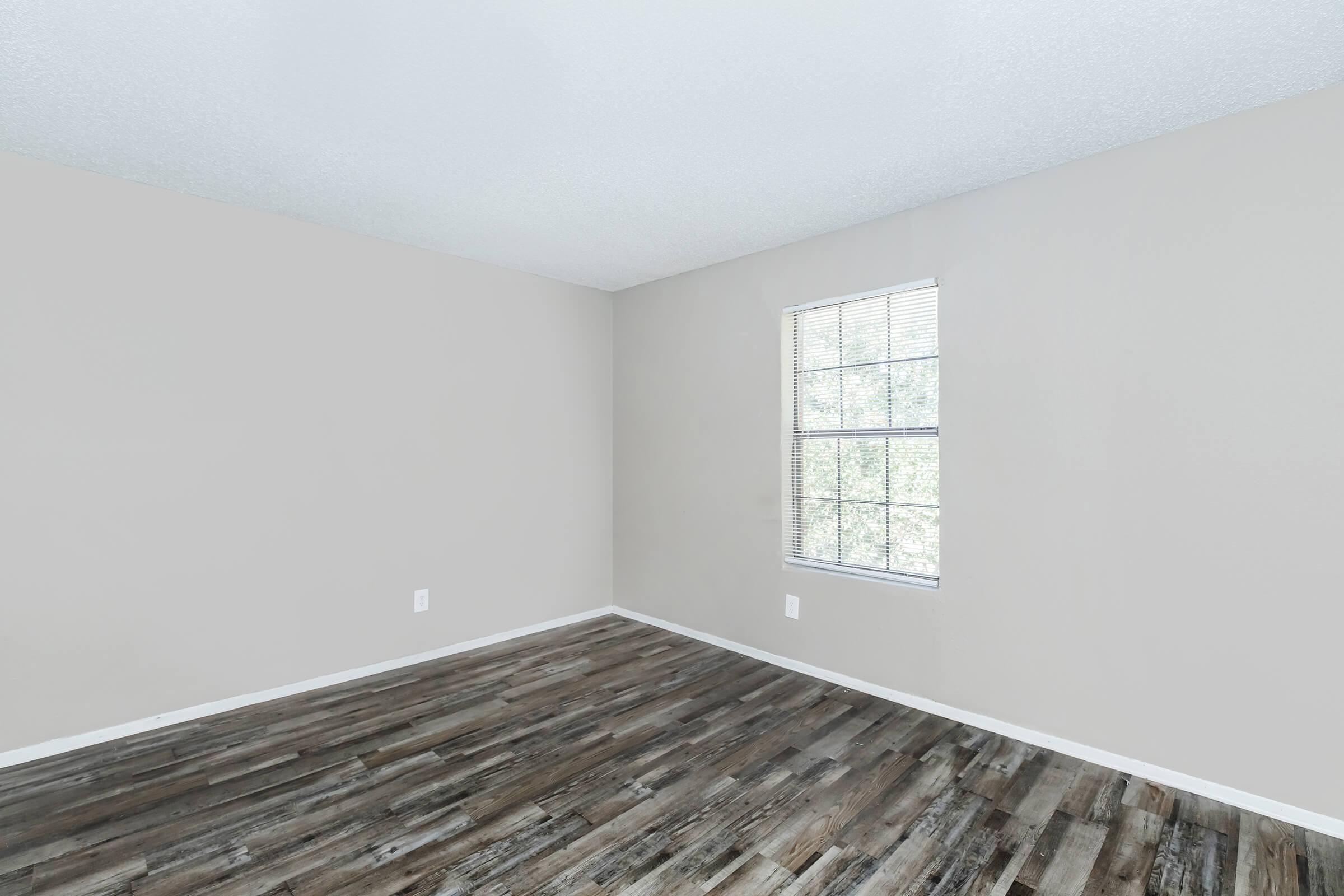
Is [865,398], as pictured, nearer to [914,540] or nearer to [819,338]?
[819,338]

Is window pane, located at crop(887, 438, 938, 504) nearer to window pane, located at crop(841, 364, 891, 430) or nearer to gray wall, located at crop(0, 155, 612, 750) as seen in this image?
window pane, located at crop(841, 364, 891, 430)

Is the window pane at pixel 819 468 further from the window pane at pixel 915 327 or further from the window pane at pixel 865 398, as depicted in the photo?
the window pane at pixel 915 327

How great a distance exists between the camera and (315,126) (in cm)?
242

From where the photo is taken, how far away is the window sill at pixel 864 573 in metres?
3.24

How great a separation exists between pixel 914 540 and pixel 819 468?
70cm

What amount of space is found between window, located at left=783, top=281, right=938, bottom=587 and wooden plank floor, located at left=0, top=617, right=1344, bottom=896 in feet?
2.79

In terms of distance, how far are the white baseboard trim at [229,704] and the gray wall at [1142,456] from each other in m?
2.12

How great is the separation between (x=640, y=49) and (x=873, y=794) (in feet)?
8.99

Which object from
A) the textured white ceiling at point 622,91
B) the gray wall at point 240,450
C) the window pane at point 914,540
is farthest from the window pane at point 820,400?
the gray wall at point 240,450

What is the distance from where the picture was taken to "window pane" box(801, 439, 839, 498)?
3.69 m

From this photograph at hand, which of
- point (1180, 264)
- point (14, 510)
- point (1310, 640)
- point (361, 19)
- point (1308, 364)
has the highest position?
point (361, 19)

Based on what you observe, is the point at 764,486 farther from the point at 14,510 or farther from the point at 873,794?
the point at 14,510

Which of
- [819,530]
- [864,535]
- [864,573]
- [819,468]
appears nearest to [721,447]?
[819,468]

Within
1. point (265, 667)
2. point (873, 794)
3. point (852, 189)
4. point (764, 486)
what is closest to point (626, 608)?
point (764, 486)
